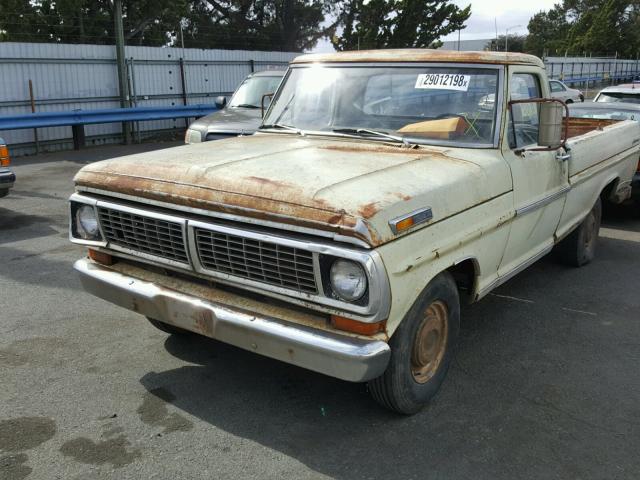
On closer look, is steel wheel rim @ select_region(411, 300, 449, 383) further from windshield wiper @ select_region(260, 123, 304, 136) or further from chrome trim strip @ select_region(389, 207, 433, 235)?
windshield wiper @ select_region(260, 123, 304, 136)

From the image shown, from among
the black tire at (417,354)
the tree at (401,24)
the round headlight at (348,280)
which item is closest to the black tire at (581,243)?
the black tire at (417,354)

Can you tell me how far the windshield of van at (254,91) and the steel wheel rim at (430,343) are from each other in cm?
820

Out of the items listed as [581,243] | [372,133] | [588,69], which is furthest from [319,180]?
[588,69]

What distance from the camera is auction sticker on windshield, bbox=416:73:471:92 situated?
418 centimetres

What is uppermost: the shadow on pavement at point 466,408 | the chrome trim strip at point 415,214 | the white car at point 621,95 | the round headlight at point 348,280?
the white car at point 621,95

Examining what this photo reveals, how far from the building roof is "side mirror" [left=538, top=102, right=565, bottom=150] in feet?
1.52

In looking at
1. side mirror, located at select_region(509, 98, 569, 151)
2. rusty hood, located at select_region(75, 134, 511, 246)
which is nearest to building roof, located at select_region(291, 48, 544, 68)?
side mirror, located at select_region(509, 98, 569, 151)

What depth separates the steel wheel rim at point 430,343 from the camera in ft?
11.3

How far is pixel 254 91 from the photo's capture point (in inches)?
449

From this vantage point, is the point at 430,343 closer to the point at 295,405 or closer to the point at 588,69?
the point at 295,405

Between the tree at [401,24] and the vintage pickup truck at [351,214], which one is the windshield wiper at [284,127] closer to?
the vintage pickup truck at [351,214]

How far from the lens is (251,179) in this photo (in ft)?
10.5

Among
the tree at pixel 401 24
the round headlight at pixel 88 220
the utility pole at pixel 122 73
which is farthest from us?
the tree at pixel 401 24

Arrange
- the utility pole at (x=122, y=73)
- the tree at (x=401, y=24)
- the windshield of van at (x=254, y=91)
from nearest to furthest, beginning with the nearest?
the windshield of van at (x=254, y=91) → the utility pole at (x=122, y=73) → the tree at (x=401, y=24)
